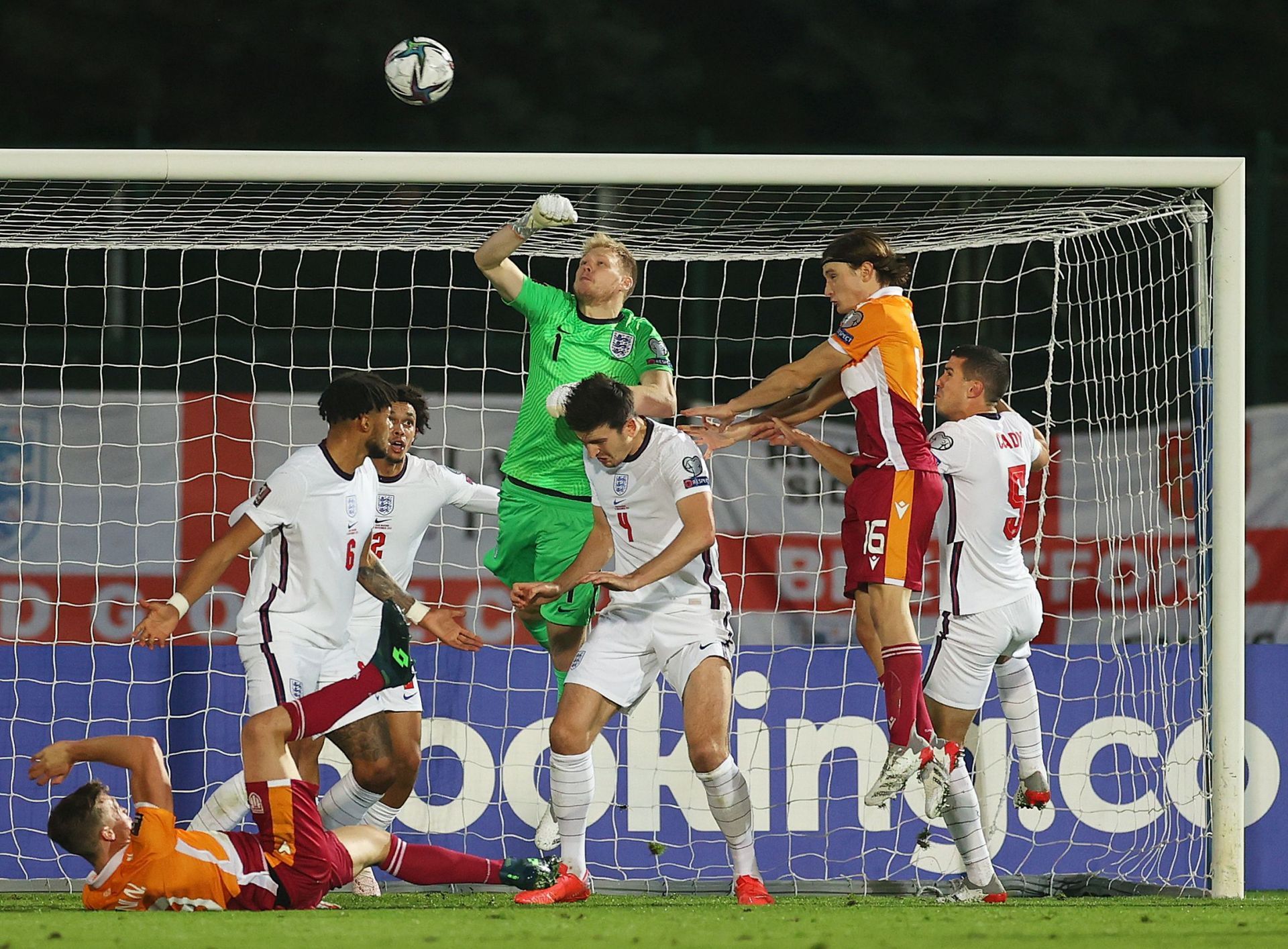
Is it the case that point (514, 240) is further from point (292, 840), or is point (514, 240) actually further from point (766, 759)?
point (766, 759)

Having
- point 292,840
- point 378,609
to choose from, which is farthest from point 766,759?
point 292,840

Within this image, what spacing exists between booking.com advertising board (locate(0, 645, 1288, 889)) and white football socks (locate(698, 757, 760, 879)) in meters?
1.45

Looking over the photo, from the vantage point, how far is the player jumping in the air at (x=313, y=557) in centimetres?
605

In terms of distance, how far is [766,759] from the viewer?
7699 mm

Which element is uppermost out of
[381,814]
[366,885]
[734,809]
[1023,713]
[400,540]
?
[400,540]

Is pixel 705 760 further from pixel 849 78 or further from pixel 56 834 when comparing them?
pixel 849 78

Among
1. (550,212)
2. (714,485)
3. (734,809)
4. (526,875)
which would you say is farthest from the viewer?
(714,485)

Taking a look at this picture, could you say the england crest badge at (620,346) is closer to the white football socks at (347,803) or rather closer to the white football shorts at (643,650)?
the white football shorts at (643,650)

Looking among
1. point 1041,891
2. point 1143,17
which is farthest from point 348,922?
point 1143,17

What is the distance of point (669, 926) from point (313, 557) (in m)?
1.76

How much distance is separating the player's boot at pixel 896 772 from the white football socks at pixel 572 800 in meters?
0.93

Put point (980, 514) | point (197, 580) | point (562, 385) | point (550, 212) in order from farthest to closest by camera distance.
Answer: point (562, 385), point (980, 514), point (550, 212), point (197, 580)

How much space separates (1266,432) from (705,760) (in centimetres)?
416

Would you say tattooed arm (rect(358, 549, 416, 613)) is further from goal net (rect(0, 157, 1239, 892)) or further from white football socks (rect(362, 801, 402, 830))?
goal net (rect(0, 157, 1239, 892))
